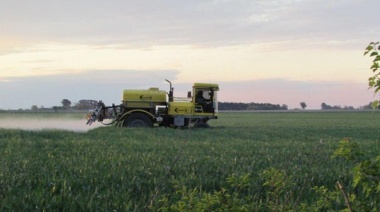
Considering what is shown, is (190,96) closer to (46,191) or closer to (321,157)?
(321,157)

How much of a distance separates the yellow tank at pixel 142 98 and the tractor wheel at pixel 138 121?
712 mm

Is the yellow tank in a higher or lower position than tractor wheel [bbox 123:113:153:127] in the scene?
higher

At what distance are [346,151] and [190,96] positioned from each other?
25.3 metres

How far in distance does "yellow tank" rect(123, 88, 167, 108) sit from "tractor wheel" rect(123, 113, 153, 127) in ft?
2.34

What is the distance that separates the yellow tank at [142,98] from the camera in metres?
29.1

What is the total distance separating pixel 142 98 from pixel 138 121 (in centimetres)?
147

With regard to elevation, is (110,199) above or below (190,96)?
below

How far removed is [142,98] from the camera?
29.1 meters

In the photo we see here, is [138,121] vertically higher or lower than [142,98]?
lower

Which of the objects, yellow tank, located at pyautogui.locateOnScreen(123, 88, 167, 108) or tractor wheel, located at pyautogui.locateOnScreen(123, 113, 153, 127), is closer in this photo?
tractor wheel, located at pyautogui.locateOnScreen(123, 113, 153, 127)

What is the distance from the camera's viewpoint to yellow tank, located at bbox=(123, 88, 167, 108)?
29062mm

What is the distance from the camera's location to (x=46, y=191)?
693 cm

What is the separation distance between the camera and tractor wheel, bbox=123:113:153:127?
28.6 meters

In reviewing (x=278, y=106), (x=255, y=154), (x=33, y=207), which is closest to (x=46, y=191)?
(x=33, y=207)
